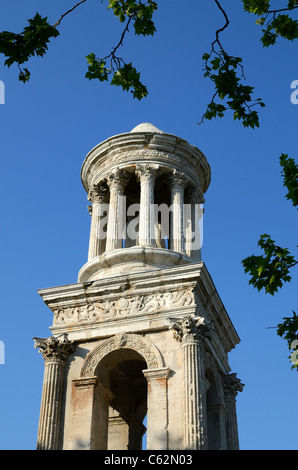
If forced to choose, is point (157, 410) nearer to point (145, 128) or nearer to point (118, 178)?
point (118, 178)

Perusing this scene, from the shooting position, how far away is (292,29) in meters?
14.4

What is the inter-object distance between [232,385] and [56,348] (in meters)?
5.89

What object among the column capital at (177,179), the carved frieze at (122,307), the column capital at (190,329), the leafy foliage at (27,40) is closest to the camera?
the leafy foliage at (27,40)

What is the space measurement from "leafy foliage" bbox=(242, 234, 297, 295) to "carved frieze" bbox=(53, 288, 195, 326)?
7421 millimetres

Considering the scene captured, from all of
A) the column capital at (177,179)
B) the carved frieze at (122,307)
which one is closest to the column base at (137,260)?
the carved frieze at (122,307)

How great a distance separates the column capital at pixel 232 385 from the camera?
926 inches

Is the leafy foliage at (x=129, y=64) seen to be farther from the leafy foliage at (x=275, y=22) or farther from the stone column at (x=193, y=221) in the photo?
the stone column at (x=193, y=221)

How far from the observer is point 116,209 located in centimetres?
2464

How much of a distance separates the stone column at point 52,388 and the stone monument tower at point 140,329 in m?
0.03

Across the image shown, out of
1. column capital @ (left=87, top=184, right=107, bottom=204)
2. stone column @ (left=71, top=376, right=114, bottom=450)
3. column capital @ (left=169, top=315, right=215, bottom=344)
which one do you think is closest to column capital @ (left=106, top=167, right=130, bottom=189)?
column capital @ (left=87, top=184, right=107, bottom=204)

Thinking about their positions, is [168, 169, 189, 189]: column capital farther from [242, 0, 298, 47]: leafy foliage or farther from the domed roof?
[242, 0, 298, 47]: leafy foliage

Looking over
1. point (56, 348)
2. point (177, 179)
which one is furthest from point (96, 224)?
point (56, 348)

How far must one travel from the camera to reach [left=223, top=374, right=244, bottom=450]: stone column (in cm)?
2264
